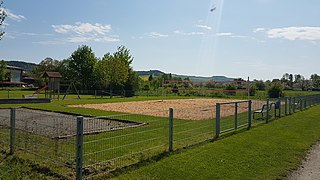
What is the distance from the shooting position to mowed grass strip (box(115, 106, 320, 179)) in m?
6.20

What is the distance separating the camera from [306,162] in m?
7.69

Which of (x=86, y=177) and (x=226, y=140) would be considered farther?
(x=226, y=140)

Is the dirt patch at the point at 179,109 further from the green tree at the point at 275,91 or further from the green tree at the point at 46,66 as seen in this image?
the green tree at the point at 46,66

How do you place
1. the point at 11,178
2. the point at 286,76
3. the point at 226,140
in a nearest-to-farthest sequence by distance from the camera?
the point at 11,178 < the point at 226,140 < the point at 286,76

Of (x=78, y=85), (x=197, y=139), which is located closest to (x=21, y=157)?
(x=197, y=139)

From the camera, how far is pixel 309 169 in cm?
707

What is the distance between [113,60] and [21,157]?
155 ft

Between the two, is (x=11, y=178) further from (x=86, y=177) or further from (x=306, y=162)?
(x=306, y=162)

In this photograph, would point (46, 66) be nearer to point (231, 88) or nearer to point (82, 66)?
point (82, 66)

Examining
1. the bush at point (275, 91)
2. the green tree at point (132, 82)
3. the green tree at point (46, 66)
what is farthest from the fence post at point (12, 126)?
the green tree at point (46, 66)

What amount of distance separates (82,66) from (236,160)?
2679 inches

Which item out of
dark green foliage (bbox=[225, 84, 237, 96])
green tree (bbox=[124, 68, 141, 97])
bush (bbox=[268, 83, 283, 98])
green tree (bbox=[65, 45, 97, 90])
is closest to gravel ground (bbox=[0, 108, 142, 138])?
bush (bbox=[268, 83, 283, 98])

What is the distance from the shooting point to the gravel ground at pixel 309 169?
642 centimetres

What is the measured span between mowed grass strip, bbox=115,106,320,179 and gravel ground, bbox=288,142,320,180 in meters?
0.15
